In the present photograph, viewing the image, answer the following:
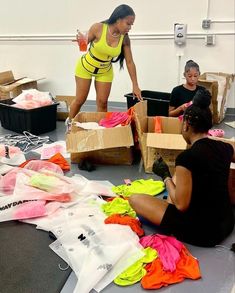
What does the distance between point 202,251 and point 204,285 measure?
A: 0.85 feet

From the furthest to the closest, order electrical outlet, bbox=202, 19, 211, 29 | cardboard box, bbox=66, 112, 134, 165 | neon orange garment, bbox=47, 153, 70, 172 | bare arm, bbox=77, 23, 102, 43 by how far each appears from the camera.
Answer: electrical outlet, bbox=202, 19, 211, 29, bare arm, bbox=77, 23, 102, 43, neon orange garment, bbox=47, 153, 70, 172, cardboard box, bbox=66, 112, 134, 165

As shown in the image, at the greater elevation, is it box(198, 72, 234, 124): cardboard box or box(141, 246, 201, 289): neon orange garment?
box(198, 72, 234, 124): cardboard box

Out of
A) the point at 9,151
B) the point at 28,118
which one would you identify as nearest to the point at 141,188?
the point at 9,151

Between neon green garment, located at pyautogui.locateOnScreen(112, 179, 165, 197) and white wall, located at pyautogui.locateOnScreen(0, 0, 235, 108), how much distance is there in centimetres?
229

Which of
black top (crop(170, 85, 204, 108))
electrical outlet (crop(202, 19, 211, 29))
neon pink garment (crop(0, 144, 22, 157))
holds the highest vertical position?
electrical outlet (crop(202, 19, 211, 29))

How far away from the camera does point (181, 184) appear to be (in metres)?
1.67

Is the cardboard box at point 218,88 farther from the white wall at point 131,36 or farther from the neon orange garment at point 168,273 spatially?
the neon orange garment at point 168,273

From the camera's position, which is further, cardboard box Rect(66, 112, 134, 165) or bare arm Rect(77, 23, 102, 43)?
bare arm Rect(77, 23, 102, 43)

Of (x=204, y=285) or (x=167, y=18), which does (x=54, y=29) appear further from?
(x=204, y=285)

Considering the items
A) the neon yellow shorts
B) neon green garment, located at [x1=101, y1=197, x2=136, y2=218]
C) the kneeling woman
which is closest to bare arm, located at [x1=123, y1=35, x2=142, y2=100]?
the neon yellow shorts

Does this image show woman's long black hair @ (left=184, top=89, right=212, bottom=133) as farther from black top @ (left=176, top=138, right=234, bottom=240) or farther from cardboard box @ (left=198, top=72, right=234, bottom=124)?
cardboard box @ (left=198, top=72, right=234, bottom=124)

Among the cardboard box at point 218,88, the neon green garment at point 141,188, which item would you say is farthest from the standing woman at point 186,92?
the neon green garment at point 141,188

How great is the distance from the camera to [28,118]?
3.65 m

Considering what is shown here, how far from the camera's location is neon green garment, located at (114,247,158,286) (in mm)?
1597
